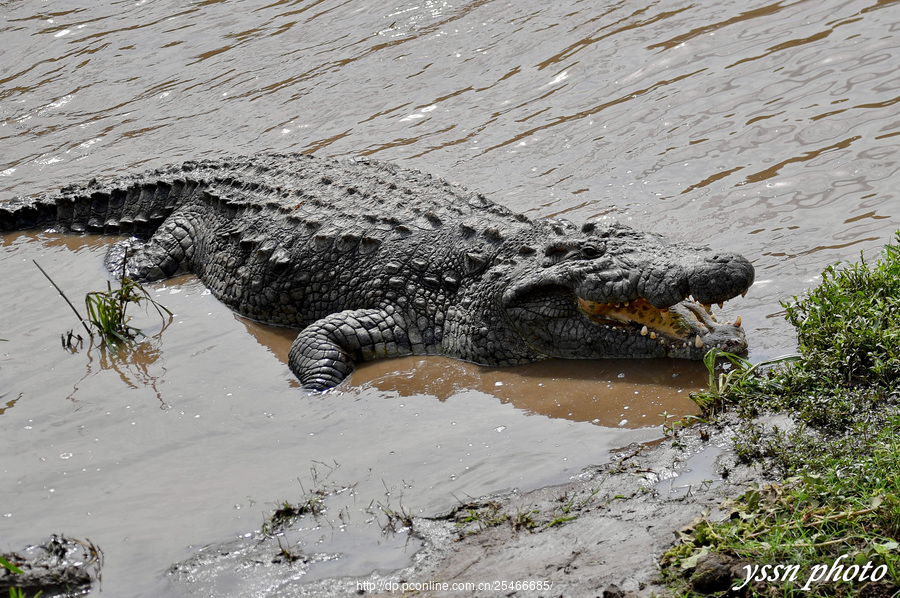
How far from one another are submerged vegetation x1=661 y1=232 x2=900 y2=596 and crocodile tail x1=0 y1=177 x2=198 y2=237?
5767 millimetres

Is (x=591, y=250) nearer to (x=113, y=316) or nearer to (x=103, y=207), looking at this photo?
(x=113, y=316)

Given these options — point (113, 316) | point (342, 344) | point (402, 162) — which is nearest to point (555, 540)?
point (342, 344)

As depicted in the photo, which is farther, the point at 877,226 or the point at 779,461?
the point at 877,226

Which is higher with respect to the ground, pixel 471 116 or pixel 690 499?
pixel 471 116

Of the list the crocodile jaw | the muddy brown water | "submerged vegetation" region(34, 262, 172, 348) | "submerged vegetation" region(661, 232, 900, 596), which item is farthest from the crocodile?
"submerged vegetation" region(34, 262, 172, 348)

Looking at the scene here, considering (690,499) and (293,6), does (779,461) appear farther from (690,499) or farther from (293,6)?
(293,6)

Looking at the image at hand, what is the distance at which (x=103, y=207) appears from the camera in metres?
8.86

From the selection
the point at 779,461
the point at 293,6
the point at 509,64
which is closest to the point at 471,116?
the point at 509,64

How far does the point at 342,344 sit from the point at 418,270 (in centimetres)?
76

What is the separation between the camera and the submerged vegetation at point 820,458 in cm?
293

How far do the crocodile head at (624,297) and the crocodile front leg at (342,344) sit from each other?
91cm

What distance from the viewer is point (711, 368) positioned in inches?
182

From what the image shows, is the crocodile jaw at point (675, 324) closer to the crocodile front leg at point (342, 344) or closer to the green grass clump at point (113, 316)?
the crocodile front leg at point (342, 344)

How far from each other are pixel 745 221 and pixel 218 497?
442 cm
